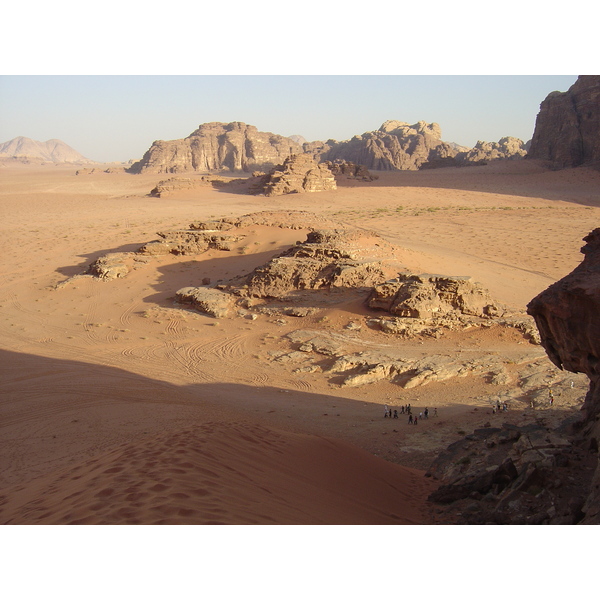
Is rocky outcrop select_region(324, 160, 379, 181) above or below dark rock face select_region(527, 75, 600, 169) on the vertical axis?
below

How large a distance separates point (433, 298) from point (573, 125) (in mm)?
52557

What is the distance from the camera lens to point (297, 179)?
4734 cm

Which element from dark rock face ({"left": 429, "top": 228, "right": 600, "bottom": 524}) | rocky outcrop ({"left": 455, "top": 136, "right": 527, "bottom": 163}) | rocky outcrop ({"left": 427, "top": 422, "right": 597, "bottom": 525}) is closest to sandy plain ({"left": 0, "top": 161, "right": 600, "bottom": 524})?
rocky outcrop ({"left": 427, "top": 422, "right": 597, "bottom": 525})

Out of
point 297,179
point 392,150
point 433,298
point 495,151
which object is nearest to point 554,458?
point 433,298

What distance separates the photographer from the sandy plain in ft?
17.1

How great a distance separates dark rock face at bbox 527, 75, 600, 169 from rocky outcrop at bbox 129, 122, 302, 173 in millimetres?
40669

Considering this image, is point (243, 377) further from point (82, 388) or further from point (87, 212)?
point (87, 212)

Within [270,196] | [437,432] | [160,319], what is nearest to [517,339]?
[437,432]

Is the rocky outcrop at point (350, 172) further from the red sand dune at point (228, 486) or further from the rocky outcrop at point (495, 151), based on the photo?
the red sand dune at point (228, 486)

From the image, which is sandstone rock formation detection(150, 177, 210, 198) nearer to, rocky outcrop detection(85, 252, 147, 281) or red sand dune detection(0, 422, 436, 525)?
rocky outcrop detection(85, 252, 147, 281)

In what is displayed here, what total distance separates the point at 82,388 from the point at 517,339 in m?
10.2

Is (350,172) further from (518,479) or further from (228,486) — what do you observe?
(228,486)

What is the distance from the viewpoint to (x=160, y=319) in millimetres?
15500

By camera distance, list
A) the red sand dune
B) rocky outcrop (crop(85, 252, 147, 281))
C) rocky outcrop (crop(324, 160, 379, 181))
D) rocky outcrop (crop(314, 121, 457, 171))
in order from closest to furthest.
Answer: the red sand dune → rocky outcrop (crop(85, 252, 147, 281)) → rocky outcrop (crop(324, 160, 379, 181)) → rocky outcrop (crop(314, 121, 457, 171))
